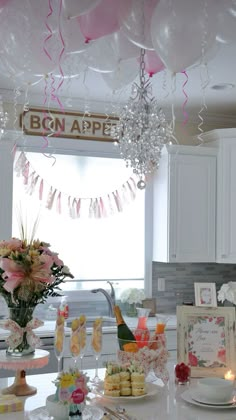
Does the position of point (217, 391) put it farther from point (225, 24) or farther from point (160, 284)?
point (160, 284)

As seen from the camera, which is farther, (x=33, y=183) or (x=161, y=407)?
(x=33, y=183)

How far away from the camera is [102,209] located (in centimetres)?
452

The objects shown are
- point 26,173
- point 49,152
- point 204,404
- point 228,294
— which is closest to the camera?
point 204,404

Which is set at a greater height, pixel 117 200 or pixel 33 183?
pixel 33 183

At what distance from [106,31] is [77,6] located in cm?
28

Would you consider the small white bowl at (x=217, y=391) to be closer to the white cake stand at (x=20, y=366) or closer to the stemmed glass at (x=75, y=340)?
the stemmed glass at (x=75, y=340)

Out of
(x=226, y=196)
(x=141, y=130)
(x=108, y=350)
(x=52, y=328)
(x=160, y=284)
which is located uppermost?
(x=141, y=130)

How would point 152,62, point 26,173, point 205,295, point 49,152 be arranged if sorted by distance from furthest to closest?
1. point 49,152
2. point 26,173
3. point 152,62
4. point 205,295

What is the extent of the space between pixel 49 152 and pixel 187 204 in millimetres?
1169

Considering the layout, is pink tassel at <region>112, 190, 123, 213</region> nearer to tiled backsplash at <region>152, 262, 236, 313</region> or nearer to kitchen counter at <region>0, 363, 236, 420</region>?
tiled backsplash at <region>152, 262, 236, 313</region>

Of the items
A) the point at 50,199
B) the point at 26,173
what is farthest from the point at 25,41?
the point at 50,199

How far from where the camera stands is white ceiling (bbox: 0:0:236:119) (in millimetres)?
3623

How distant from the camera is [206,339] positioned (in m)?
2.07

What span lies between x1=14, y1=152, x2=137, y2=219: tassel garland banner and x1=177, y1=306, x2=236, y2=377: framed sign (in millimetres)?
2425
